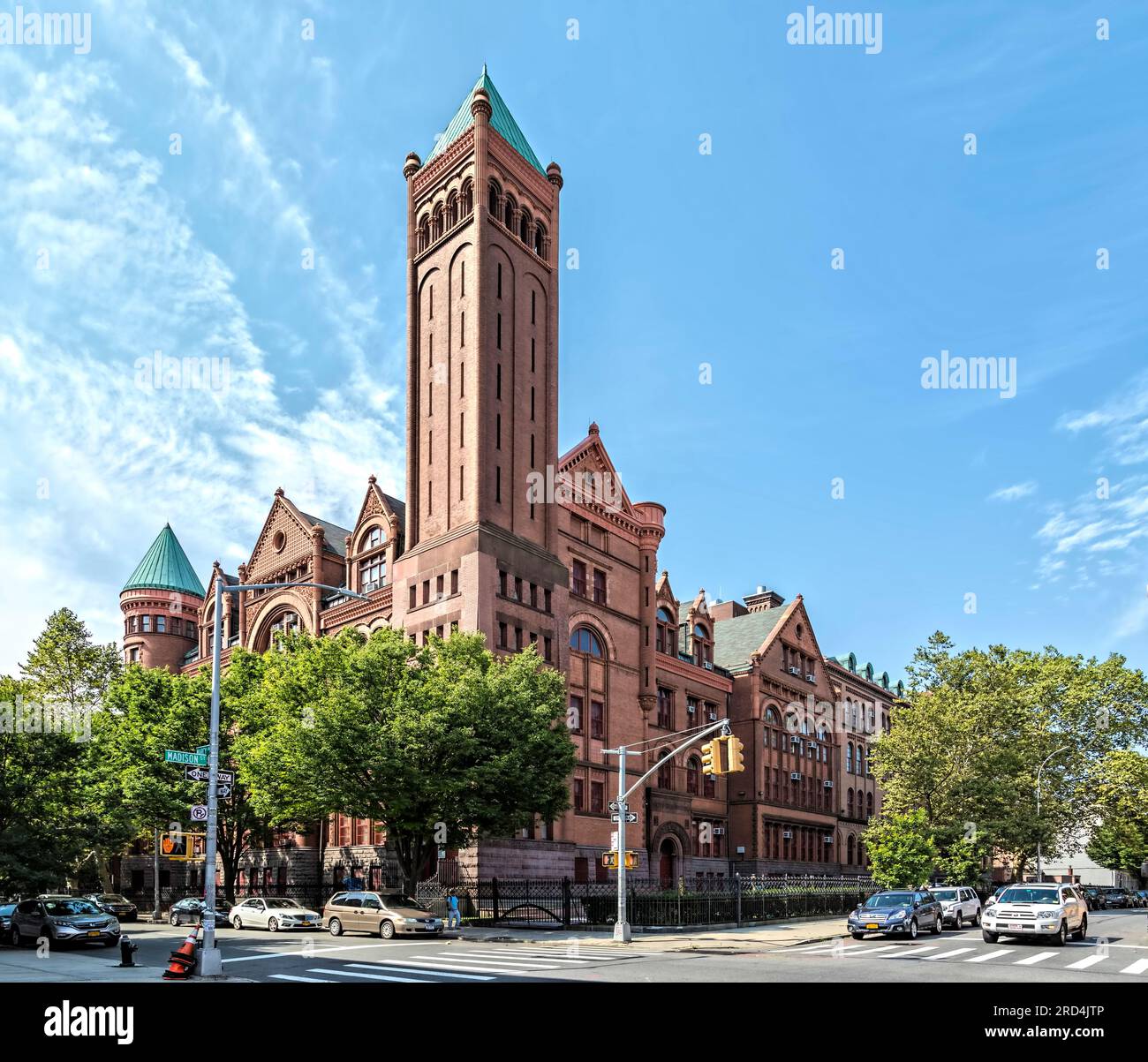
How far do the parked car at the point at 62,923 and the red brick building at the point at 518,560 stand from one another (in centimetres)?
1600

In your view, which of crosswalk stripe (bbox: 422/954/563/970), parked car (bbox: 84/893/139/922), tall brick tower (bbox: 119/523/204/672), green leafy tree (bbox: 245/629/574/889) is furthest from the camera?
tall brick tower (bbox: 119/523/204/672)

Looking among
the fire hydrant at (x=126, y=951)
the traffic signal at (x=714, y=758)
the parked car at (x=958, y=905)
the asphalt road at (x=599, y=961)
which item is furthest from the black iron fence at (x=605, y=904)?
the fire hydrant at (x=126, y=951)

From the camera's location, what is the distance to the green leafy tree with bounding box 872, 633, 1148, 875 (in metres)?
52.8

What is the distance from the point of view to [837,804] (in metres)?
78.0

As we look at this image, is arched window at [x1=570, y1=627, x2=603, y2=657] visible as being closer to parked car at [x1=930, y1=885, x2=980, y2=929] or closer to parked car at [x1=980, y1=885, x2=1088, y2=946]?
parked car at [x1=930, y1=885, x2=980, y2=929]

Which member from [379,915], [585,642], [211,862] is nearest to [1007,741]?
[585,642]

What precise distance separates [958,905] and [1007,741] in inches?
689

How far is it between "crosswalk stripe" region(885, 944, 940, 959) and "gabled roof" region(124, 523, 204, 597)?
2499 inches

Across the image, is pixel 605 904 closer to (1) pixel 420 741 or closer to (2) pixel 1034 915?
(1) pixel 420 741

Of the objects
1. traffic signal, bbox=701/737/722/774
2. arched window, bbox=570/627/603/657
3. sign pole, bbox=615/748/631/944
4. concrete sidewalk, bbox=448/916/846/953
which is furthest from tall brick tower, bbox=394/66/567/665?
traffic signal, bbox=701/737/722/774

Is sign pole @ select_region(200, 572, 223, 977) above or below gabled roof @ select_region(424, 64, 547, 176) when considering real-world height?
below

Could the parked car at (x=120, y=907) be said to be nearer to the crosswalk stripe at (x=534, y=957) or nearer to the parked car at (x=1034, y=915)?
the crosswalk stripe at (x=534, y=957)

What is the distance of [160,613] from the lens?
258ft

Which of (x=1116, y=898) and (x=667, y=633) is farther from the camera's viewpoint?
(x=1116, y=898)
